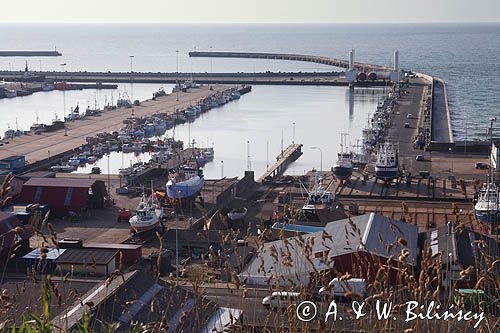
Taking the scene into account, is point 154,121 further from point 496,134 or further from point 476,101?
point 476,101

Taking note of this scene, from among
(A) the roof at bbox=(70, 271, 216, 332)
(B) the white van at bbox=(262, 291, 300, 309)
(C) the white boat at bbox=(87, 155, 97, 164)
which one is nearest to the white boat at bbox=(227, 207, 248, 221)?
(A) the roof at bbox=(70, 271, 216, 332)

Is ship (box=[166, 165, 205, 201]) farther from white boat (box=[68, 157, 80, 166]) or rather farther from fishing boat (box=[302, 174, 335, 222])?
white boat (box=[68, 157, 80, 166])

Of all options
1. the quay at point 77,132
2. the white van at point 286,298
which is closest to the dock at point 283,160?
the quay at point 77,132

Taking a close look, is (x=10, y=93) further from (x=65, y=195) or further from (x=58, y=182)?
(x=65, y=195)

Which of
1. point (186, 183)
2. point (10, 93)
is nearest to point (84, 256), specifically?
point (186, 183)

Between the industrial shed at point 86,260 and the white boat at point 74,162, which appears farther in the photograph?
the white boat at point 74,162

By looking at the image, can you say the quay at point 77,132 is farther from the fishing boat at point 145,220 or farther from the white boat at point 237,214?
the white boat at point 237,214
